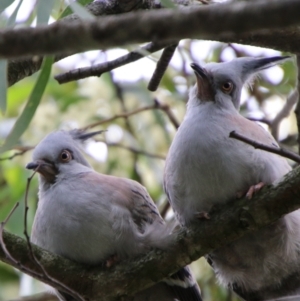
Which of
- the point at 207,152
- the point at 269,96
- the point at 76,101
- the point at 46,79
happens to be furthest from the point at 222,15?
the point at 269,96

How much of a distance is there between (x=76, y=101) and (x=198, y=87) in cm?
228

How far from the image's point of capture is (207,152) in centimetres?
328

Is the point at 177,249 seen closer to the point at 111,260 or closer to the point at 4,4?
the point at 111,260

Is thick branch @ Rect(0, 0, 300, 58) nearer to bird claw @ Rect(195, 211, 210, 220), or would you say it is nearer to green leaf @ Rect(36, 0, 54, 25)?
green leaf @ Rect(36, 0, 54, 25)

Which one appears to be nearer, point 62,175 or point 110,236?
point 110,236

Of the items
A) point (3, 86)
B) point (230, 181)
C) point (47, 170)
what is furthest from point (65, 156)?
point (3, 86)

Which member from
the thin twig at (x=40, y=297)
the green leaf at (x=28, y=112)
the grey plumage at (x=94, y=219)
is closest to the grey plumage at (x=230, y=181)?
the grey plumage at (x=94, y=219)

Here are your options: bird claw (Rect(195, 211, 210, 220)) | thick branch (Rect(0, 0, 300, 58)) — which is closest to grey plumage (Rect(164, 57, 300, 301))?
bird claw (Rect(195, 211, 210, 220))

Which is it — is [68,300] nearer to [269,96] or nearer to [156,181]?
[156,181]

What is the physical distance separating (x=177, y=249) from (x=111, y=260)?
474 millimetres

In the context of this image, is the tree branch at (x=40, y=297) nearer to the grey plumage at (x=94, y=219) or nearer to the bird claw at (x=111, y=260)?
the grey plumage at (x=94, y=219)

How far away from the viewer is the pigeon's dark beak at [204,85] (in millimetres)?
3685

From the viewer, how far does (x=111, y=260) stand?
3271 millimetres

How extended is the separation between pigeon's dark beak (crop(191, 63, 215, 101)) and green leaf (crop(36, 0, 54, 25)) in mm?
1322
